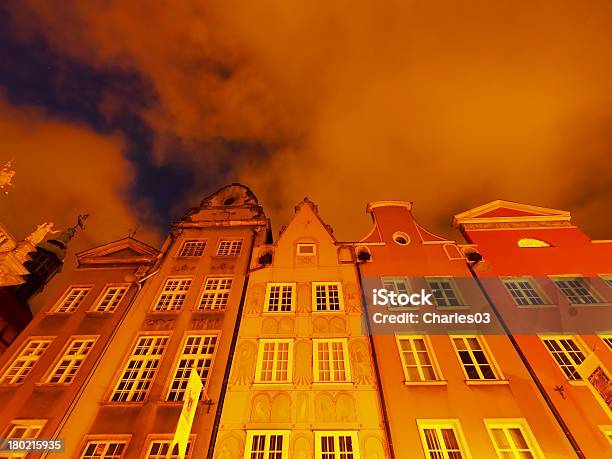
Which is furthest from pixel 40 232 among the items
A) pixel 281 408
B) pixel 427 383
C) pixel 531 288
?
pixel 531 288

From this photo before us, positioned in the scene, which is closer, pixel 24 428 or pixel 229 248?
pixel 24 428

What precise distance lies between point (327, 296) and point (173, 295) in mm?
8587

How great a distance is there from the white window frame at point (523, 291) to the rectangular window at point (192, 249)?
17.8 m

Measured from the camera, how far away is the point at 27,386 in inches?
596

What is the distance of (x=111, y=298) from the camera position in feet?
64.2

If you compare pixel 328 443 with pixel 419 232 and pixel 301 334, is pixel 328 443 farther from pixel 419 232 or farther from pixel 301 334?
pixel 419 232

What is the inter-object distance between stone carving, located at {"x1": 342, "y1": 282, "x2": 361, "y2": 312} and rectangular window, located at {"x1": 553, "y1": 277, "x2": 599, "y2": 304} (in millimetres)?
10577

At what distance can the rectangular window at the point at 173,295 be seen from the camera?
1864cm

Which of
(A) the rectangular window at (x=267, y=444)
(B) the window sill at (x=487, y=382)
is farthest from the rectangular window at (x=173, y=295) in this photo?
(B) the window sill at (x=487, y=382)

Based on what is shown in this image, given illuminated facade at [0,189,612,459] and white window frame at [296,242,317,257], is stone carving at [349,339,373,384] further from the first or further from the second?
white window frame at [296,242,317,257]

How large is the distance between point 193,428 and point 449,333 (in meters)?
11.8

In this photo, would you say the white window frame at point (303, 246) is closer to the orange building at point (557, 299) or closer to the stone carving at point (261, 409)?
the stone carving at point (261, 409)

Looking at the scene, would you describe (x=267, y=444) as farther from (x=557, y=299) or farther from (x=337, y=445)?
(x=557, y=299)

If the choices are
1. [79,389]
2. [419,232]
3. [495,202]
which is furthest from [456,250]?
[79,389]
